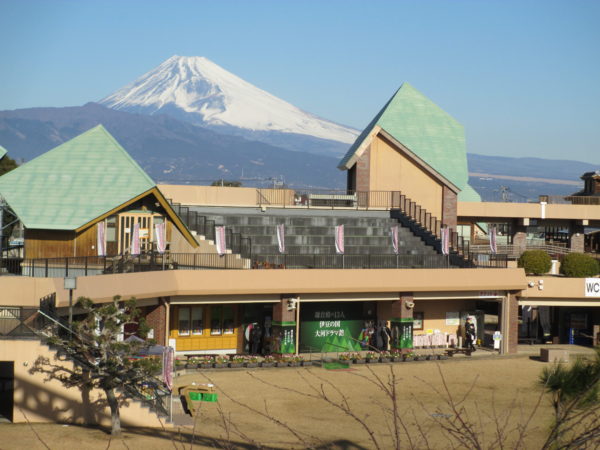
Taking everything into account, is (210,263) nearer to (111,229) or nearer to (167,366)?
(111,229)

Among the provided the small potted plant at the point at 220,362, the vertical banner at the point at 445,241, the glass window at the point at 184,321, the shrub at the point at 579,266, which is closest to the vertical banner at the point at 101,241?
the glass window at the point at 184,321

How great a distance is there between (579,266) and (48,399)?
98.3 ft

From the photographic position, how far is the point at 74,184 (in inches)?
1752

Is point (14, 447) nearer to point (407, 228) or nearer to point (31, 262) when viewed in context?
point (31, 262)

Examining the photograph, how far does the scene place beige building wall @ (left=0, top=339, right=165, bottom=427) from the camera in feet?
93.7

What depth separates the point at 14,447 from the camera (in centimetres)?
2541

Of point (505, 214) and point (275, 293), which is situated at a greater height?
point (505, 214)

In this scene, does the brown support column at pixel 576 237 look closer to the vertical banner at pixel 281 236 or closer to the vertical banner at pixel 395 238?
the vertical banner at pixel 395 238

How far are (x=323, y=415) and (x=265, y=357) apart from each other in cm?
1038

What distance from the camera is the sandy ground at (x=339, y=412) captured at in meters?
26.2

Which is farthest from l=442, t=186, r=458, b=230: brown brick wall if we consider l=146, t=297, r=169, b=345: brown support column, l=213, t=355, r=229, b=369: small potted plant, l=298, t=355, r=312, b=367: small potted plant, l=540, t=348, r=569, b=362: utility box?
l=146, t=297, r=169, b=345: brown support column

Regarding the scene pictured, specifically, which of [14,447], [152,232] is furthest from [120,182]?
[14,447]

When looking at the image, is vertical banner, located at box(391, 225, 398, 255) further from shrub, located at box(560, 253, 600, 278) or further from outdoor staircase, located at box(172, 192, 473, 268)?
shrub, located at box(560, 253, 600, 278)

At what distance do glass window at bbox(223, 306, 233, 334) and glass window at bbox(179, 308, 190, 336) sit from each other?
183 centimetres
